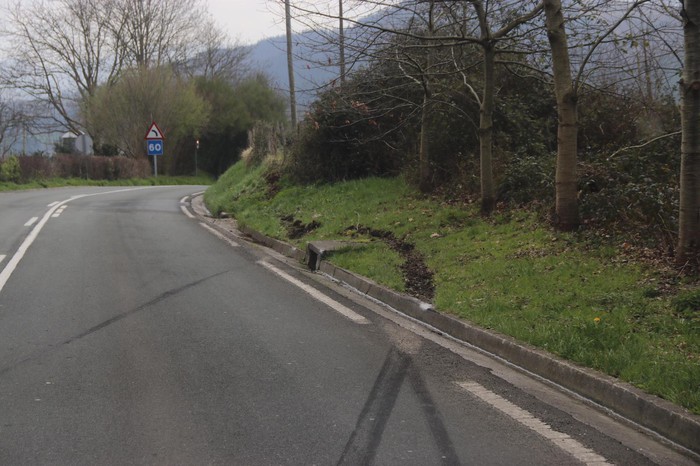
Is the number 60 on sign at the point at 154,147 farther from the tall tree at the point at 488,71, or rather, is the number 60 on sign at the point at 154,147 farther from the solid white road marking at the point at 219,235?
the tall tree at the point at 488,71

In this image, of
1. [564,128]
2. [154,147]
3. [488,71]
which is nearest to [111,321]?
[564,128]

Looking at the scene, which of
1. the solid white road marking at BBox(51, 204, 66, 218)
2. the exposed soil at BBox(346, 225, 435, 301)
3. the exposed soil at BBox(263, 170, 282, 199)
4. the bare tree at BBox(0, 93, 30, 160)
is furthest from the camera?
the bare tree at BBox(0, 93, 30, 160)

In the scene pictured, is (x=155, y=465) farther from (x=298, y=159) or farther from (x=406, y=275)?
(x=298, y=159)

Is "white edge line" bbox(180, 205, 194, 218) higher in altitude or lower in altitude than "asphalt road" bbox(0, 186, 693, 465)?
higher

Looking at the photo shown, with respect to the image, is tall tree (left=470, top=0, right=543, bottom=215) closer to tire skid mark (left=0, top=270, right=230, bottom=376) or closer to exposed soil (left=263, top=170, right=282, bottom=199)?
tire skid mark (left=0, top=270, right=230, bottom=376)

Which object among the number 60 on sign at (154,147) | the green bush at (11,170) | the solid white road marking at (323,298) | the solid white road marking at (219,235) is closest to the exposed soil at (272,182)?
the solid white road marking at (219,235)

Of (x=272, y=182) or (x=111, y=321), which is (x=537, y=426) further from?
(x=272, y=182)

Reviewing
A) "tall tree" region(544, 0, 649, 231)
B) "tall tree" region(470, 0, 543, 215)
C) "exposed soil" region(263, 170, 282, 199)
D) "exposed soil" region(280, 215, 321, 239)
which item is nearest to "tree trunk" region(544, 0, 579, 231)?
"tall tree" region(544, 0, 649, 231)

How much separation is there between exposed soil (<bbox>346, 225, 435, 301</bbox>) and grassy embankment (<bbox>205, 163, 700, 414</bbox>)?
12 centimetres

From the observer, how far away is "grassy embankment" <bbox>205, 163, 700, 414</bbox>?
17.0 feet

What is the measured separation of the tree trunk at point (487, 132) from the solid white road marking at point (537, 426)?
6875 millimetres

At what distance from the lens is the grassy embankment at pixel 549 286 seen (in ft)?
17.0

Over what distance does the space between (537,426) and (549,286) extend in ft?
10.5

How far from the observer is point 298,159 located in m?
19.2
